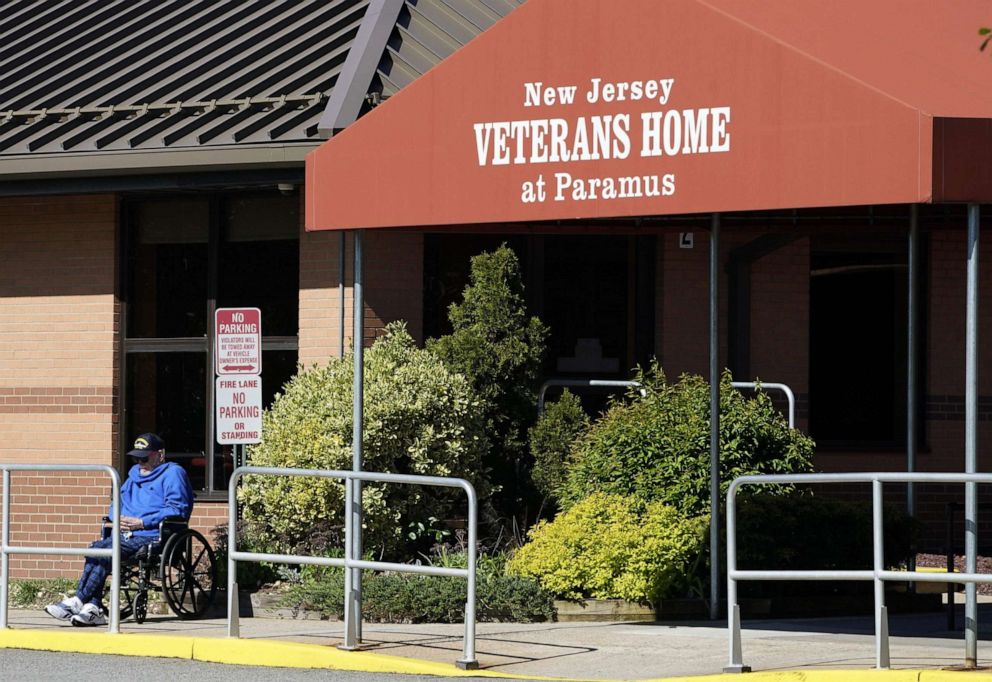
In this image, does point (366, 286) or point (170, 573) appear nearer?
point (170, 573)

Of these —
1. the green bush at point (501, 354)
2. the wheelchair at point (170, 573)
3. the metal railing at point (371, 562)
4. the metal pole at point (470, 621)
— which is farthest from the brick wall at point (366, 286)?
the metal pole at point (470, 621)

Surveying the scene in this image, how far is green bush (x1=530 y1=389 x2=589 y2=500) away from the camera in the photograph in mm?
14172

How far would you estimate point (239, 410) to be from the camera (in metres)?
12.6

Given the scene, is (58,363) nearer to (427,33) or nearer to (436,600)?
(427,33)

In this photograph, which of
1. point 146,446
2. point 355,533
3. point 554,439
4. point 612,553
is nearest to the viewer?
point 355,533

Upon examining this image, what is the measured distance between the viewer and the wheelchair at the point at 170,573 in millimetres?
11586

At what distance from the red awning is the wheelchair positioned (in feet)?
9.02

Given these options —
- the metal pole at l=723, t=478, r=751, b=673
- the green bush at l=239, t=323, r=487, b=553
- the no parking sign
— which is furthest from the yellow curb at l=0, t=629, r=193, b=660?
the metal pole at l=723, t=478, r=751, b=673

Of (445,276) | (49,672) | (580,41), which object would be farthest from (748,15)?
(445,276)

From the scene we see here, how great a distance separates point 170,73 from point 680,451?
6472mm

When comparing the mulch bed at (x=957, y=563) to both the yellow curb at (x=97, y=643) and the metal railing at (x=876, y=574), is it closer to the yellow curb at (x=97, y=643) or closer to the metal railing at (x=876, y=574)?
the metal railing at (x=876, y=574)

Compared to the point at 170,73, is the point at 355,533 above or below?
below

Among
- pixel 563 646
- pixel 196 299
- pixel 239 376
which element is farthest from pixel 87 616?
pixel 196 299

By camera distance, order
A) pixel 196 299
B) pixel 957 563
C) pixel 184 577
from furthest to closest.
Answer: pixel 196 299 < pixel 957 563 < pixel 184 577
